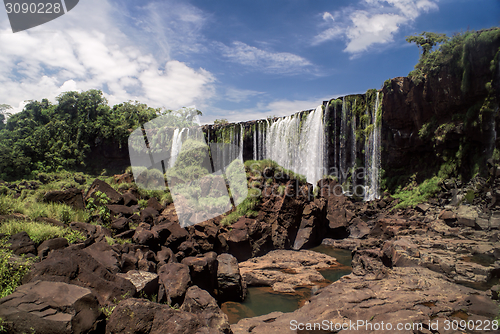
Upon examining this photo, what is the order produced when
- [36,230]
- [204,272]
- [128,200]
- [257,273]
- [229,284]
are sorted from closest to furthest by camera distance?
[36,230], [204,272], [229,284], [257,273], [128,200]

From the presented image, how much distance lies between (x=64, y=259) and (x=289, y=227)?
1134 cm

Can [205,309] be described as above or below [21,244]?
below

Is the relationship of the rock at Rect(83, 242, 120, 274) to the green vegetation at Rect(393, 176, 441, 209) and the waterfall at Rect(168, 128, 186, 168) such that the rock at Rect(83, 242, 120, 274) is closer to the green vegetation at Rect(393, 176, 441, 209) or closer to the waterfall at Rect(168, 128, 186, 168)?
the green vegetation at Rect(393, 176, 441, 209)

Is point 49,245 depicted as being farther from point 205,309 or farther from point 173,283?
point 205,309

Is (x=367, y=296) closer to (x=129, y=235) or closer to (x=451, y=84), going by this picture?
(x=129, y=235)

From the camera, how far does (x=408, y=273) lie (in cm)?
847

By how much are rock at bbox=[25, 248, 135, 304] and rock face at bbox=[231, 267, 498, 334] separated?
309 cm

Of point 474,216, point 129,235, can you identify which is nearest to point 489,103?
point 474,216

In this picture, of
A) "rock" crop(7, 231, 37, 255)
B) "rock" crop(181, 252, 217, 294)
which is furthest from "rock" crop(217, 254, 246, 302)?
"rock" crop(7, 231, 37, 255)

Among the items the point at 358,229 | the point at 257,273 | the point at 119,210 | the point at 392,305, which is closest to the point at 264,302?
the point at 257,273

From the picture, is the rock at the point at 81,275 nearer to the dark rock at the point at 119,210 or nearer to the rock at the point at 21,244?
the rock at the point at 21,244

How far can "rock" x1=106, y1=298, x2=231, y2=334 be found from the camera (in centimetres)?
444

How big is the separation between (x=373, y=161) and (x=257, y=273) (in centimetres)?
2186

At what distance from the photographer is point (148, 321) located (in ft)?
14.9
